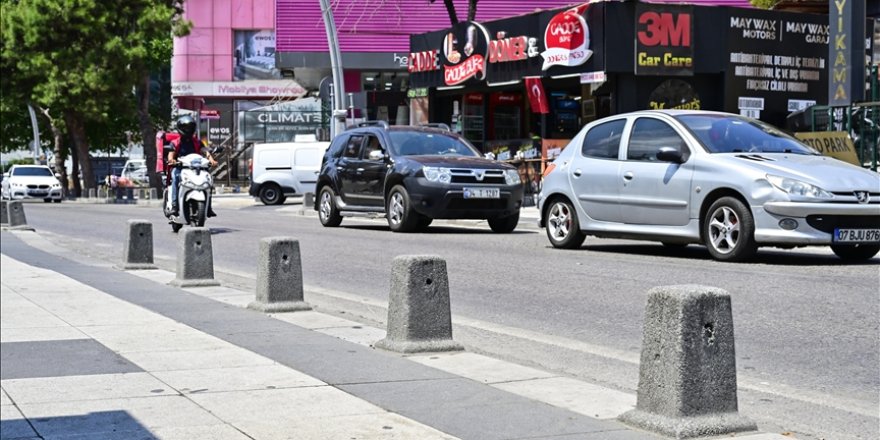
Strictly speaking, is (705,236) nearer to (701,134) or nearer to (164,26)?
(701,134)

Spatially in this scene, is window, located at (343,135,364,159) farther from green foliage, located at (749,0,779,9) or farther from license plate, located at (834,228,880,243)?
green foliage, located at (749,0,779,9)

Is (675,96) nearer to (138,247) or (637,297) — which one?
(138,247)

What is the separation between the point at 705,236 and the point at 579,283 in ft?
6.72

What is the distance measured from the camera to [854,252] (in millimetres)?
12555

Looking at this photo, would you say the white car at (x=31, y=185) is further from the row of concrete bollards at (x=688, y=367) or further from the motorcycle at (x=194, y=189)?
the row of concrete bollards at (x=688, y=367)

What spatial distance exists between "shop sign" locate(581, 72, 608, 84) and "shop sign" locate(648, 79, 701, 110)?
59.6 inches

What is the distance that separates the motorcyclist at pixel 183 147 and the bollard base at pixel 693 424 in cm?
1394

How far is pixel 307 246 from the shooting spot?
55.7 ft

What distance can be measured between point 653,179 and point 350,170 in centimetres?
822

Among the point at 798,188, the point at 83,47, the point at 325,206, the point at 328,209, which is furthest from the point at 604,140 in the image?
the point at 83,47

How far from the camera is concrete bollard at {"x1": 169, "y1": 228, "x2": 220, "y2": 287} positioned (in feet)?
37.6

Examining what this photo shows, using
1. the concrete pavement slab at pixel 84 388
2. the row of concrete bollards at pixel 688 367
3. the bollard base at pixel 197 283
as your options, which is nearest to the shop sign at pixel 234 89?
the bollard base at pixel 197 283

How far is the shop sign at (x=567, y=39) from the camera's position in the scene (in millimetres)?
27734

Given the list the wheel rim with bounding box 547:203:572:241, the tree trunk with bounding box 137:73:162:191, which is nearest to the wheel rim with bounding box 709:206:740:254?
the wheel rim with bounding box 547:203:572:241
